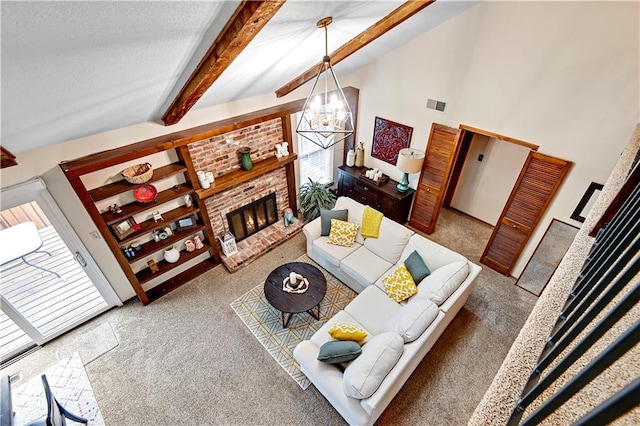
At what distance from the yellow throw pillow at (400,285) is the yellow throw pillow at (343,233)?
2.95 feet

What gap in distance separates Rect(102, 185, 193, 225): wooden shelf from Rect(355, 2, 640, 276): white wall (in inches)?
151

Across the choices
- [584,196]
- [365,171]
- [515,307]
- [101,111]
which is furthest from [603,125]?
[101,111]

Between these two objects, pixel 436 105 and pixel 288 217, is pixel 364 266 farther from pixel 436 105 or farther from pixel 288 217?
pixel 436 105

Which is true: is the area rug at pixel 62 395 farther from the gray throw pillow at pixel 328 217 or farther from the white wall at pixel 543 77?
the white wall at pixel 543 77

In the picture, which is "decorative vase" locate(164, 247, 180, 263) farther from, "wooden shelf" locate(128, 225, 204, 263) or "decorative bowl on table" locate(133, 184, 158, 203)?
"decorative bowl on table" locate(133, 184, 158, 203)

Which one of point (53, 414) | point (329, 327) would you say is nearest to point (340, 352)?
point (329, 327)

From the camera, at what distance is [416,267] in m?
3.86

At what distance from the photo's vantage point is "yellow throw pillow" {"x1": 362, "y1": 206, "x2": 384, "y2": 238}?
4.46 m

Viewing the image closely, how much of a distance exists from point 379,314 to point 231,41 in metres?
3.19

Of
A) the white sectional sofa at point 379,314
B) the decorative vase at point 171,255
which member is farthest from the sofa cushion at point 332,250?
the decorative vase at point 171,255

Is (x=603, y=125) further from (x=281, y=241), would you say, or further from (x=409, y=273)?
(x=281, y=241)

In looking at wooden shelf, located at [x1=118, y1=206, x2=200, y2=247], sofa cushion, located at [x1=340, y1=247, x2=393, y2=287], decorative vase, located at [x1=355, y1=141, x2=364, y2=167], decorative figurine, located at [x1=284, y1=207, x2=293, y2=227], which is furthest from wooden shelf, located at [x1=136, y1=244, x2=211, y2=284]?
decorative vase, located at [x1=355, y1=141, x2=364, y2=167]

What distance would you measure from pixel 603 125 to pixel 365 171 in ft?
11.4

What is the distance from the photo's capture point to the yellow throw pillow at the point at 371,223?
4.46m
